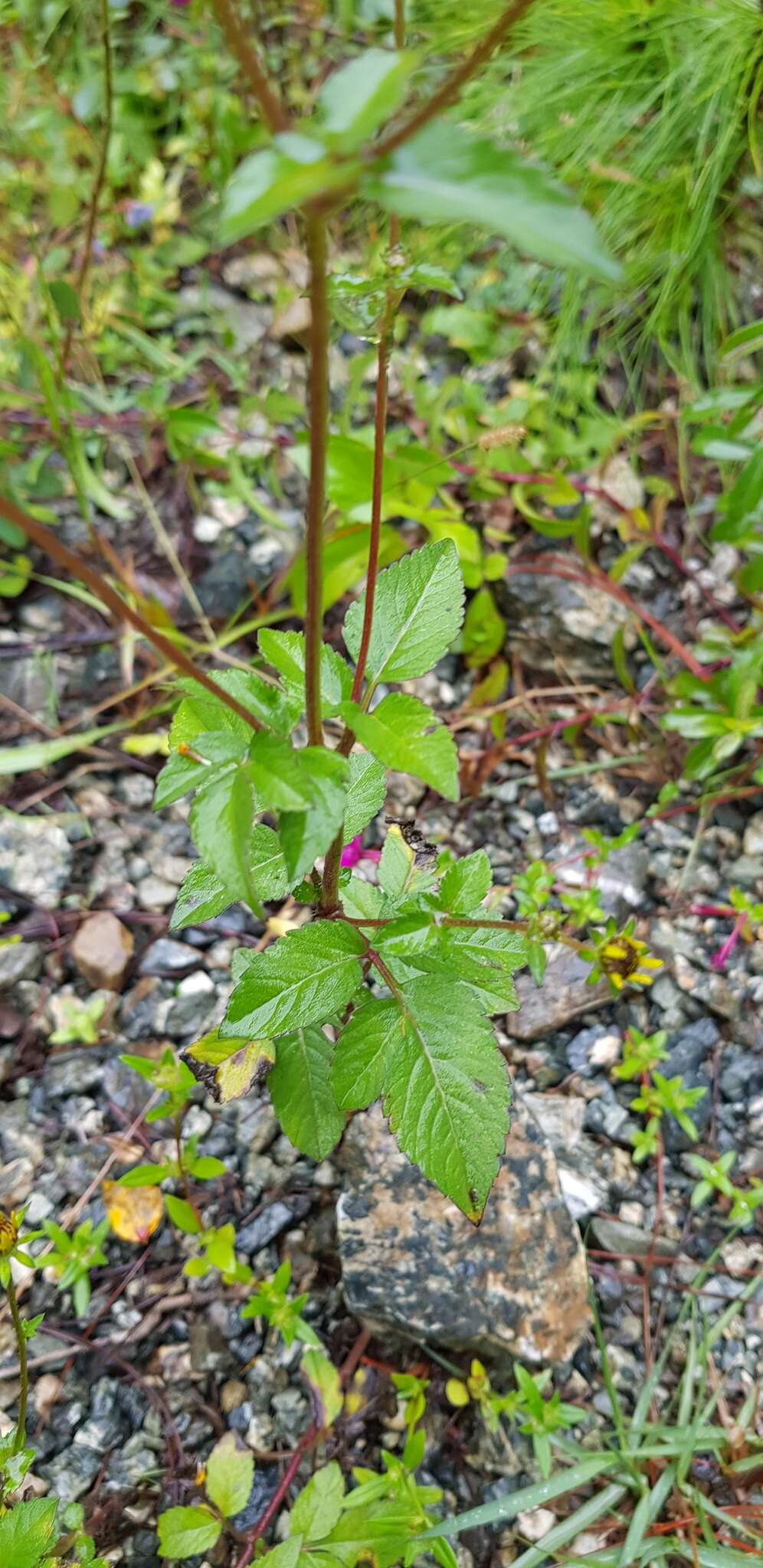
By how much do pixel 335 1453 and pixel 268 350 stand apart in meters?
2.18

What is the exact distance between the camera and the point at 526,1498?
3.84 feet

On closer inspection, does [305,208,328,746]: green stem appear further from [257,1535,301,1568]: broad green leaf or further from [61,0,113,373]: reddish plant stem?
[61,0,113,373]: reddish plant stem

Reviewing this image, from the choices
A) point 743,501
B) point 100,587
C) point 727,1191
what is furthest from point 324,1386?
point 743,501

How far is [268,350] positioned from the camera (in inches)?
91.2

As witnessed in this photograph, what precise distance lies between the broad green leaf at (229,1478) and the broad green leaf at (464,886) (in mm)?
751

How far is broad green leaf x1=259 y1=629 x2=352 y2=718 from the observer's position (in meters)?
0.91

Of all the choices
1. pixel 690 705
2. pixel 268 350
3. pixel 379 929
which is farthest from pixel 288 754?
pixel 268 350

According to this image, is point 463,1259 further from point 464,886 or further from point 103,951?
point 103,951

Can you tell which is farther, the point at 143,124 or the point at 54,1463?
the point at 143,124

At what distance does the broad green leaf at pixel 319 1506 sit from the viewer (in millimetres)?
1106

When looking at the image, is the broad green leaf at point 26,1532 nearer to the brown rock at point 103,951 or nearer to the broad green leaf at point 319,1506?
the broad green leaf at point 319,1506

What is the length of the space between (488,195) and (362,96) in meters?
0.09

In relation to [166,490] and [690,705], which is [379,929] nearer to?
[690,705]

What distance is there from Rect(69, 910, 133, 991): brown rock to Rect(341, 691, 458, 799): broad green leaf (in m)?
0.92
